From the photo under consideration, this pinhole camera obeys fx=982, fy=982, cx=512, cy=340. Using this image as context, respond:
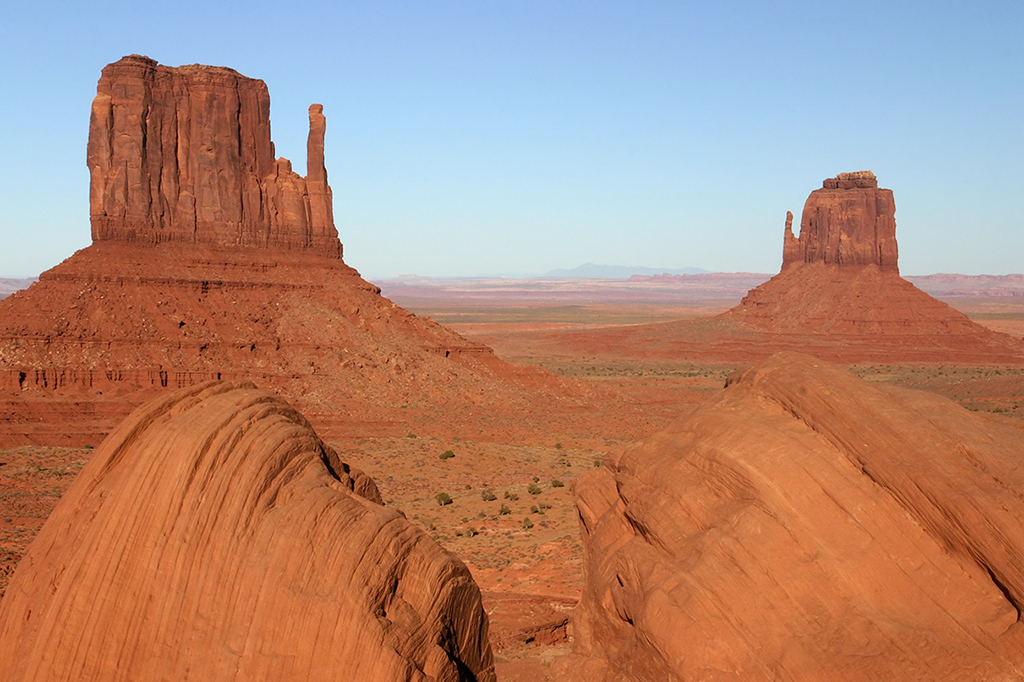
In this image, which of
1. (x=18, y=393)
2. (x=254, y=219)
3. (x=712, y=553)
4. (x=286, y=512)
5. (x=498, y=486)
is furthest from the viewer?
(x=254, y=219)

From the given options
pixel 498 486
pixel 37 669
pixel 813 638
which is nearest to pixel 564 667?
pixel 813 638

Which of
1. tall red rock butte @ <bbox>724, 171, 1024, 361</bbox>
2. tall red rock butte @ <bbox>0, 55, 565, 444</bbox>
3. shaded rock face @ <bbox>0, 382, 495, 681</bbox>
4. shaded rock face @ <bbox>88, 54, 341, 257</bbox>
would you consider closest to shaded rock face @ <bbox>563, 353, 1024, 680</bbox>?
shaded rock face @ <bbox>0, 382, 495, 681</bbox>

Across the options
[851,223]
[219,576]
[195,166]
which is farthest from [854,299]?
[219,576]

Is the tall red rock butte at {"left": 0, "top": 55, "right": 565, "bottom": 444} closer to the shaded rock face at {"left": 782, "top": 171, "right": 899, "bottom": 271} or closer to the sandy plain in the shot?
the sandy plain

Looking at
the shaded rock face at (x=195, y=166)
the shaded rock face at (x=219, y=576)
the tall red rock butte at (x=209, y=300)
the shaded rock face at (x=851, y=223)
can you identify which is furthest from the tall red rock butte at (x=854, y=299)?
the shaded rock face at (x=219, y=576)

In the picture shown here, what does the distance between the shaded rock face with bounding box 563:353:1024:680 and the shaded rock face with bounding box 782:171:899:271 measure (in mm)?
113387

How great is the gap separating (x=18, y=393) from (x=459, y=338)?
24.4m

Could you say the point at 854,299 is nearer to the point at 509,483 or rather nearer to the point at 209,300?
the point at 209,300

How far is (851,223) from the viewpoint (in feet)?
394

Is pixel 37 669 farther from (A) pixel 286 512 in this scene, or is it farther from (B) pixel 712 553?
(B) pixel 712 553

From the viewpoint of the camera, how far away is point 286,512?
9.91 m

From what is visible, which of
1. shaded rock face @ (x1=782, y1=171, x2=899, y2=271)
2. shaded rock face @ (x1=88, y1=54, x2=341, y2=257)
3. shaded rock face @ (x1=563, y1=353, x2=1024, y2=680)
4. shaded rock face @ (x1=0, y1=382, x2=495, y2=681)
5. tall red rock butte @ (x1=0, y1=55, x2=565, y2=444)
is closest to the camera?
shaded rock face @ (x1=0, y1=382, x2=495, y2=681)

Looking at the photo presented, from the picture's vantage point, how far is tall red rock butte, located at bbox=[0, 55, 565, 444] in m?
47.6

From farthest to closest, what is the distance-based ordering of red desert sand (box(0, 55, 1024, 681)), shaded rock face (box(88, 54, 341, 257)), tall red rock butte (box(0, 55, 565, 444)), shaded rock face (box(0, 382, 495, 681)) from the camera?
shaded rock face (box(88, 54, 341, 257)), tall red rock butte (box(0, 55, 565, 444)), red desert sand (box(0, 55, 1024, 681)), shaded rock face (box(0, 382, 495, 681))
